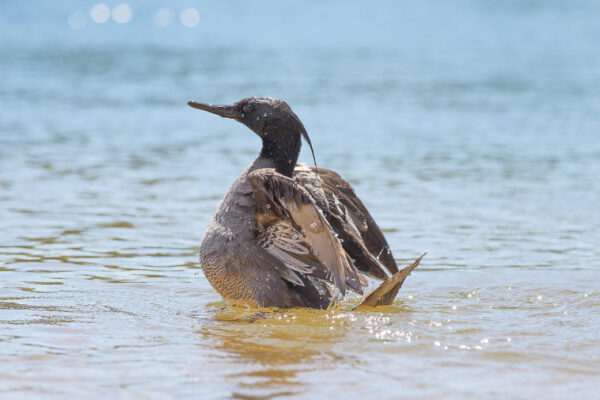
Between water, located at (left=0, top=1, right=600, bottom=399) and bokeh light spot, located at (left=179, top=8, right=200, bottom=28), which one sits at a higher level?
bokeh light spot, located at (left=179, top=8, right=200, bottom=28)

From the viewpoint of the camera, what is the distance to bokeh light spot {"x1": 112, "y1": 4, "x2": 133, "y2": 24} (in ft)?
148

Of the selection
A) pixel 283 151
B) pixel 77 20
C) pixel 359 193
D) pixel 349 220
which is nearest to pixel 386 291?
pixel 349 220

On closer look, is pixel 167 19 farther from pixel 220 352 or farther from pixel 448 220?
pixel 220 352

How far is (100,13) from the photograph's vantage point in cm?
4653

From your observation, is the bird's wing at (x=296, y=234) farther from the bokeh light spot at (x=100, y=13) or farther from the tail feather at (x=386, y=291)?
the bokeh light spot at (x=100, y=13)

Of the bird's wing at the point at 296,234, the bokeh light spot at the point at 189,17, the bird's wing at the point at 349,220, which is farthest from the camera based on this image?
the bokeh light spot at the point at 189,17

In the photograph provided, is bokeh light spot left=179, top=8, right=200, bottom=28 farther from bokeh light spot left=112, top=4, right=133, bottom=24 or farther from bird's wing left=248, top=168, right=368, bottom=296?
bird's wing left=248, top=168, right=368, bottom=296

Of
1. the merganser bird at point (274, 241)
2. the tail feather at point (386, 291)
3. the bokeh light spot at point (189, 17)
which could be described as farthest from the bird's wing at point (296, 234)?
the bokeh light spot at point (189, 17)

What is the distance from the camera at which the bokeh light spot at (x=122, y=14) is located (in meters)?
45.0

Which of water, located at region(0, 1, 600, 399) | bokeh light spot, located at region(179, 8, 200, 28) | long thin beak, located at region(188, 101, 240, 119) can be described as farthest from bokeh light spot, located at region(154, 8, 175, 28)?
long thin beak, located at region(188, 101, 240, 119)

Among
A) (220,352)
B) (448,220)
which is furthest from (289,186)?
(448,220)

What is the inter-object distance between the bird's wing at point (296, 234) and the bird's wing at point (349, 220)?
1.50 feet

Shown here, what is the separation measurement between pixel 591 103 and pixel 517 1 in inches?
853

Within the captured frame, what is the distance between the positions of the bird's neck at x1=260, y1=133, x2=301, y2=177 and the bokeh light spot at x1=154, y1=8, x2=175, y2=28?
1596 inches
